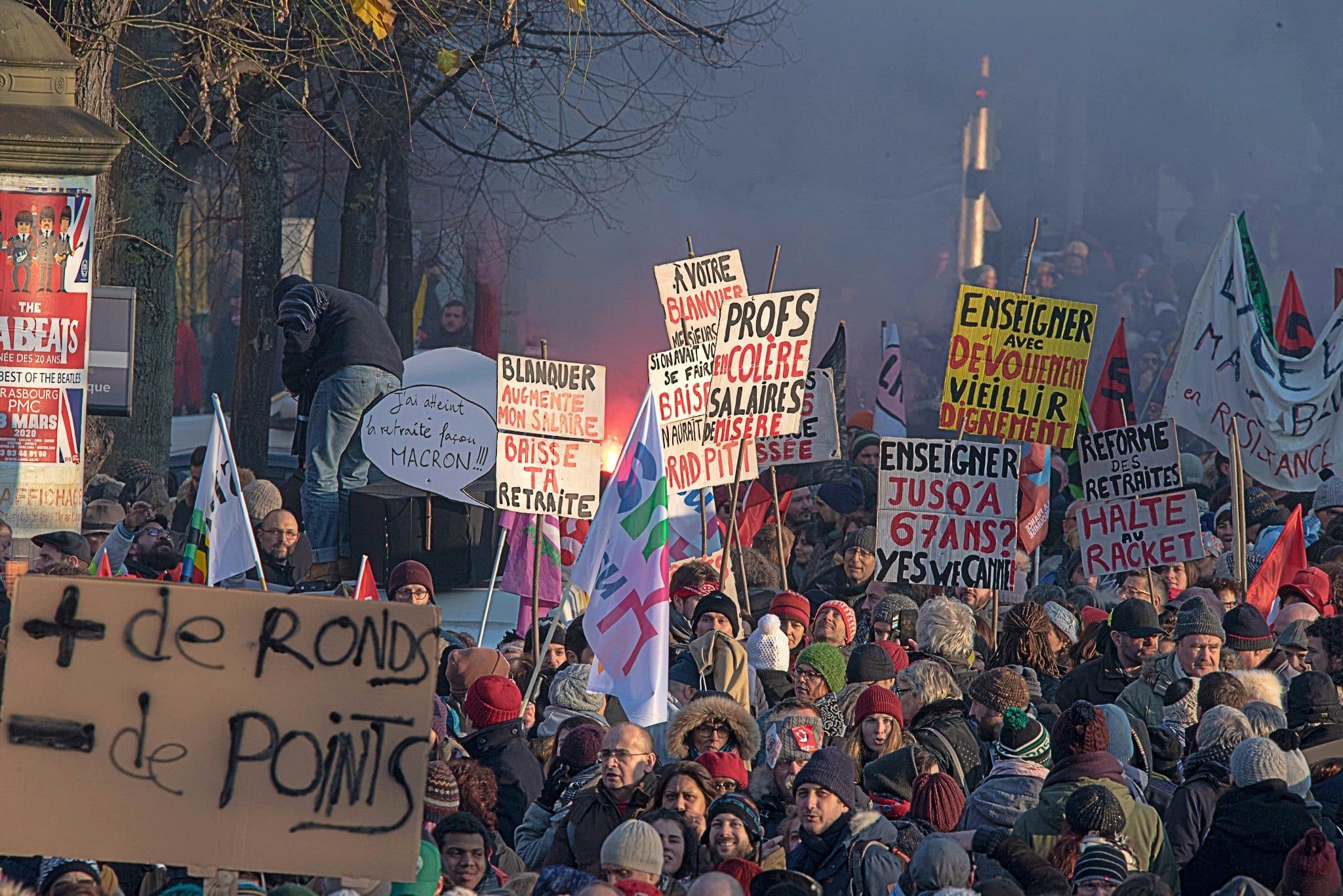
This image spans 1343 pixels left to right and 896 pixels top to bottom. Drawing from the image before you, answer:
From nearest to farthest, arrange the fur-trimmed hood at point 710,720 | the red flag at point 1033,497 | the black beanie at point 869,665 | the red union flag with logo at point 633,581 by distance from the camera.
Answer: the fur-trimmed hood at point 710,720, the red union flag with logo at point 633,581, the black beanie at point 869,665, the red flag at point 1033,497

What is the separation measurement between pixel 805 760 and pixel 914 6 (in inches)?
903

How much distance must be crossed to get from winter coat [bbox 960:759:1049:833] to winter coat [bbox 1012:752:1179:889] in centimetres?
10

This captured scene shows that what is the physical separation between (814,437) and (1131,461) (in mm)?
2190

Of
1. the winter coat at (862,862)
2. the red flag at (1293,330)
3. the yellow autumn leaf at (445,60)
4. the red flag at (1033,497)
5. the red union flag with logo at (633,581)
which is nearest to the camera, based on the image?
the winter coat at (862,862)

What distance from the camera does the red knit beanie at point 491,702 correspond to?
6.93 metres

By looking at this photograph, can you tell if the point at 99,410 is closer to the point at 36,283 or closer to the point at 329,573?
the point at 36,283

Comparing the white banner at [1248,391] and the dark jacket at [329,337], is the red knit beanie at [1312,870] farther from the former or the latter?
the dark jacket at [329,337]

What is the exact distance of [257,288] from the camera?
55.0 feet

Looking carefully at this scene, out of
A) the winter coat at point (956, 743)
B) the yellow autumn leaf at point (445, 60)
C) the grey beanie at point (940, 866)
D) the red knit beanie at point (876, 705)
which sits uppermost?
the yellow autumn leaf at point (445, 60)

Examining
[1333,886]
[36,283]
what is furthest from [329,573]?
[1333,886]

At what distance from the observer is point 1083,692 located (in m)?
7.96

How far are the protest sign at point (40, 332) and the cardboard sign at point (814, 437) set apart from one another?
4924mm

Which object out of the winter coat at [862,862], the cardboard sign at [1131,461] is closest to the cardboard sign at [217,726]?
the winter coat at [862,862]

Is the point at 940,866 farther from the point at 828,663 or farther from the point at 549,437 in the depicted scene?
the point at 549,437
